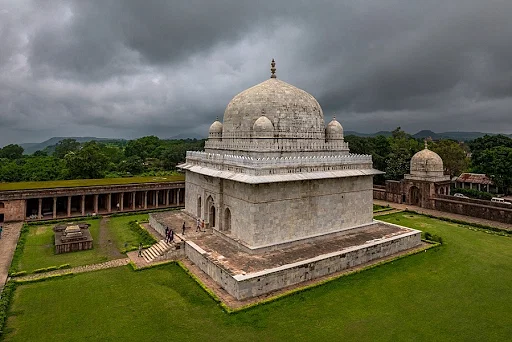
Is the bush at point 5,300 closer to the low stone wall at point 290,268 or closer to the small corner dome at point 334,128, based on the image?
the low stone wall at point 290,268

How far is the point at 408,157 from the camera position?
40.9 meters

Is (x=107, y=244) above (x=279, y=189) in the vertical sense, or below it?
below

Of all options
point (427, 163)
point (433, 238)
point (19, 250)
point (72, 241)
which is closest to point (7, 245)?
point (19, 250)

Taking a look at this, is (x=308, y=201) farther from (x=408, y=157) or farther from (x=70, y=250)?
(x=408, y=157)

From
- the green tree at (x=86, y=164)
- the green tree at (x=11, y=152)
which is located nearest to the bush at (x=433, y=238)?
the green tree at (x=86, y=164)

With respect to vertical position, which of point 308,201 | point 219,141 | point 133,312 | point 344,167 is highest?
point 219,141

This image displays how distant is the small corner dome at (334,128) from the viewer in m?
22.3

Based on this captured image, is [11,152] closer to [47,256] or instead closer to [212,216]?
[47,256]

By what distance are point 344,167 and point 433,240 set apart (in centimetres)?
739

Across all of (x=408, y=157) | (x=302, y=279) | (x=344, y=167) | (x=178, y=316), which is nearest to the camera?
(x=178, y=316)

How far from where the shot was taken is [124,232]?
76.5 feet

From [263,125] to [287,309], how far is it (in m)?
10.1

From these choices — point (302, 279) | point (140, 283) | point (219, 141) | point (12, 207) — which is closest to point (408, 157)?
point (219, 141)

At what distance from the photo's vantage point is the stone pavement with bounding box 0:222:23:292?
627 inches
